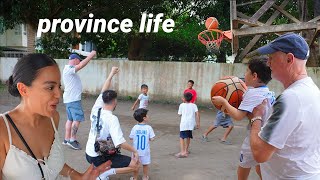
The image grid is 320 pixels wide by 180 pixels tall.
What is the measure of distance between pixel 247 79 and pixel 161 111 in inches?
330

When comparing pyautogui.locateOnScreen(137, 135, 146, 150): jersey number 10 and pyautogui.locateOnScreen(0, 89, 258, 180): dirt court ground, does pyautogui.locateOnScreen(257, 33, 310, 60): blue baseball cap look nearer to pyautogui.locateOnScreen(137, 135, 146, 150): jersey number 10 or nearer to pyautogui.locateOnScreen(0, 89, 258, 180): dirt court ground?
pyautogui.locateOnScreen(137, 135, 146, 150): jersey number 10

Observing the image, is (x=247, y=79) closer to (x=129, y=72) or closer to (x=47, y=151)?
(x=47, y=151)

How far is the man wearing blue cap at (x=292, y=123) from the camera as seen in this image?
79.2 inches

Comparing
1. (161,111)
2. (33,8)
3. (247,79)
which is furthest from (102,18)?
(247,79)

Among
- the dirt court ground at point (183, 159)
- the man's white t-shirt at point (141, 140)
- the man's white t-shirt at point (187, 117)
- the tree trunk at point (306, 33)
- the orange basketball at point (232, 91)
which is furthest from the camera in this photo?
the tree trunk at point (306, 33)

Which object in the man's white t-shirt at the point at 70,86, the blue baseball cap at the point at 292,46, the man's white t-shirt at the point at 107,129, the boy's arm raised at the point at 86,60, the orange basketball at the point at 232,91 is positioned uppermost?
the blue baseball cap at the point at 292,46

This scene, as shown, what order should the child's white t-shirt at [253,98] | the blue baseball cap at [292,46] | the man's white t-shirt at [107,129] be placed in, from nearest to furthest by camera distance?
the blue baseball cap at [292,46] < the child's white t-shirt at [253,98] < the man's white t-shirt at [107,129]

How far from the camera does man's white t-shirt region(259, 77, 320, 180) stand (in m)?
2.01

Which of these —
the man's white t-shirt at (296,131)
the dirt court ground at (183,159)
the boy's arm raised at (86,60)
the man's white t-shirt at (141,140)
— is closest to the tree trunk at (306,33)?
the dirt court ground at (183,159)

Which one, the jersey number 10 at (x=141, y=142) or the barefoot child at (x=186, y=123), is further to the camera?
the barefoot child at (x=186, y=123)

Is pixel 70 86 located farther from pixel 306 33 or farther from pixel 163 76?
pixel 306 33

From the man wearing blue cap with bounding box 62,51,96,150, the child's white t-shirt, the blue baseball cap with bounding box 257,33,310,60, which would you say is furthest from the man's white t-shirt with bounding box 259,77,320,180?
the man wearing blue cap with bounding box 62,51,96,150

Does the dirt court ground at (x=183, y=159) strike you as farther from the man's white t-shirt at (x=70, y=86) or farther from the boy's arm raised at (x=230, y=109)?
the boy's arm raised at (x=230, y=109)

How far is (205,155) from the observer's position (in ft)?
21.5
